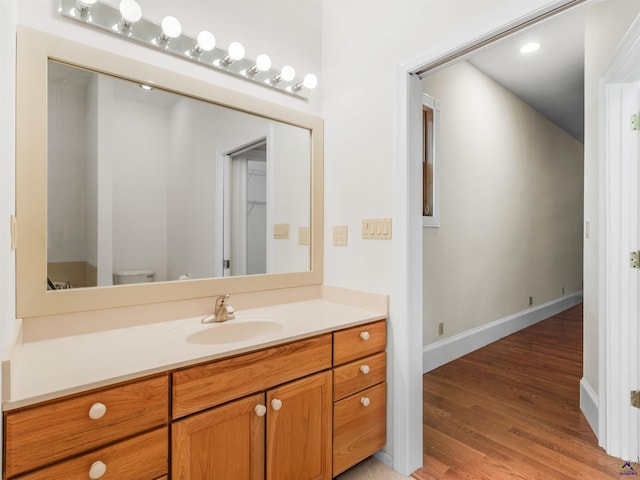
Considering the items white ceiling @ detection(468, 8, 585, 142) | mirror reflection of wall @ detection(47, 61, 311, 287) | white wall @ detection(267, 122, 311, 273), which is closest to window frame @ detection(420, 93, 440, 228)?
white ceiling @ detection(468, 8, 585, 142)

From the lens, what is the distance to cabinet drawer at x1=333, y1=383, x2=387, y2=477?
1499mm

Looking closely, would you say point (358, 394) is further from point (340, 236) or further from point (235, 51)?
point (235, 51)

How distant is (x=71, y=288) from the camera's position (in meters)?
1.32

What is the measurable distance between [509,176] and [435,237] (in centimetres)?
159

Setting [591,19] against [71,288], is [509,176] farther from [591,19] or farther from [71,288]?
[71,288]

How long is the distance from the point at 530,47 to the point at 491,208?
1411 mm

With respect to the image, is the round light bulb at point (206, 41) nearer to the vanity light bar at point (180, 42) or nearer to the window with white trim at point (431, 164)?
the vanity light bar at point (180, 42)

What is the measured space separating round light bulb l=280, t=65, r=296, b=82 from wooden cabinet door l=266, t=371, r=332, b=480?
1.47 meters

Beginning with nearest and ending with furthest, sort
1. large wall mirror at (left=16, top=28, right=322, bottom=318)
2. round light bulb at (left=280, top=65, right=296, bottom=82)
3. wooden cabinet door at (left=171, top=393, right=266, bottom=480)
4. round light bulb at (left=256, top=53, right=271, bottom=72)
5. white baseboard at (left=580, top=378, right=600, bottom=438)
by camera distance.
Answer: wooden cabinet door at (left=171, top=393, right=266, bottom=480)
large wall mirror at (left=16, top=28, right=322, bottom=318)
round light bulb at (left=256, top=53, right=271, bottom=72)
round light bulb at (left=280, top=65, right=296, bottom=82)
white baseboard at (left=580, top=378, right=600, bottom=438)

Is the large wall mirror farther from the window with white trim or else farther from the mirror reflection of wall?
the window with white trim

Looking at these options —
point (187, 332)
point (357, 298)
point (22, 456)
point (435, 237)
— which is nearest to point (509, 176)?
point (435, 237)

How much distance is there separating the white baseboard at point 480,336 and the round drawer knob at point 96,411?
93.3 inches

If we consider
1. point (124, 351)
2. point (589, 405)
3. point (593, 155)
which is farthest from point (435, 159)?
point (124, 351)

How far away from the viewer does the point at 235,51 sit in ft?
5.38
